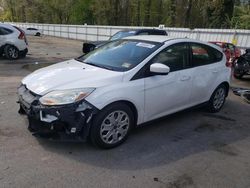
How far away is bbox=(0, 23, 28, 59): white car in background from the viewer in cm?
1235

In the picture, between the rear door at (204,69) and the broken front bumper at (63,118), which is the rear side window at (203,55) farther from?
the broken front bumper at (63,118)

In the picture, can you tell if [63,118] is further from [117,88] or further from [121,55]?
[121,55]

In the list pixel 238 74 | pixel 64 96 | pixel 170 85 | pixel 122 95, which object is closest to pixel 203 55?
pixel 170 85

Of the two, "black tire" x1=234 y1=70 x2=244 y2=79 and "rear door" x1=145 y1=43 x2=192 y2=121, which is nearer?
"rear door" x1=145 y1=43 x2=192 y2=121

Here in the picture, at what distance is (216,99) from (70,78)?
3294mm

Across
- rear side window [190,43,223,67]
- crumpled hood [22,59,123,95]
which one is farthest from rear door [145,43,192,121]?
crumpled hood [22,59,123,95]

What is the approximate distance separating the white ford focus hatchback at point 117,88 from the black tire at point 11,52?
28.0 feet

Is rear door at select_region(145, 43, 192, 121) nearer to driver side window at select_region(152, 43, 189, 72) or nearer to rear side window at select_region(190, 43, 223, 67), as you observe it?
driver side window at select_region(152, 43, 189, 72)

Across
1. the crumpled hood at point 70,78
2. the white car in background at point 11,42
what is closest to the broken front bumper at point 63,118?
the crumpled hood at point 70,78

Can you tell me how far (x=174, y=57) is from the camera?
4.90m

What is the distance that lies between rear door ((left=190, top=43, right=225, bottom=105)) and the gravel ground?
0.58m

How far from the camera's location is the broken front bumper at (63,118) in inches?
145

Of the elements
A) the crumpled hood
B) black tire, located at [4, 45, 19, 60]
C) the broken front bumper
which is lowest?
black tire, located at [4, 45, 19, 60]

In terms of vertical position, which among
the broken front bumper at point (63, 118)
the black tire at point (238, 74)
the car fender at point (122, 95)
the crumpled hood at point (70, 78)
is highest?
the crumpled hood at point (70, 78)
